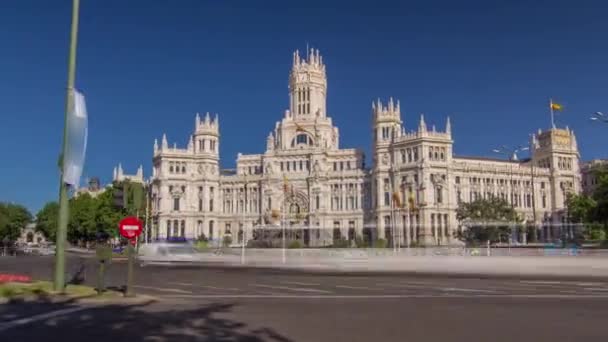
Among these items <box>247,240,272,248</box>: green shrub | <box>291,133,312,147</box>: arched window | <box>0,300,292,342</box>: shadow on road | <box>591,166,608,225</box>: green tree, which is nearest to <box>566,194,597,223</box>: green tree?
<box>591,166,608,225</box>: green tree

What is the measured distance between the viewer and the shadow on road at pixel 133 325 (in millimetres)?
11453

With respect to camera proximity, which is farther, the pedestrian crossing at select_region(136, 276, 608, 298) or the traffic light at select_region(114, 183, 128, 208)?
the pedestrian crossing at select_region(136, 276, 608, 298)

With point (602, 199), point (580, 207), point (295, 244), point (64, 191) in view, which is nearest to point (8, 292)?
point (64, 191)

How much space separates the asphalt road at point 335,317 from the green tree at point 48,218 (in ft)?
385

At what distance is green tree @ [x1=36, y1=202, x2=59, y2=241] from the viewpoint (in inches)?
5007

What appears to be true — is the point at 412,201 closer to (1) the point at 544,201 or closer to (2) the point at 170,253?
(1) the point at 544,201

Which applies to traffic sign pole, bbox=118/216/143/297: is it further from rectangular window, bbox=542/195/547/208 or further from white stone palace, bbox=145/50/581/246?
rectangular window, bbox=542/195/547/208

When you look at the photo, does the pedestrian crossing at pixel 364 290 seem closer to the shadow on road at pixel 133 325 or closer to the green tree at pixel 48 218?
the shadow on road at pixel 133 325

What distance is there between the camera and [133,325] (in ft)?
42.6

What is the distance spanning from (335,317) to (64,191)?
10.9 metres

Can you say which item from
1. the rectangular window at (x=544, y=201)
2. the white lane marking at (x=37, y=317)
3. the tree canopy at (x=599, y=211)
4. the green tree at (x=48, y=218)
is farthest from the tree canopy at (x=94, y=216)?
the rectangular window at (x=544, y=201)

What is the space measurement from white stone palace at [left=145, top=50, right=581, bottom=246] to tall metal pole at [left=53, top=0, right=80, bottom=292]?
285 ft

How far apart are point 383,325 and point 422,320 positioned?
134cm

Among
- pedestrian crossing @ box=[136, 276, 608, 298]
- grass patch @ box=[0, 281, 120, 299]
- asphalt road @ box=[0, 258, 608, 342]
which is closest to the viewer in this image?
asphalt road @ box=[0, 258, 608, 342]
